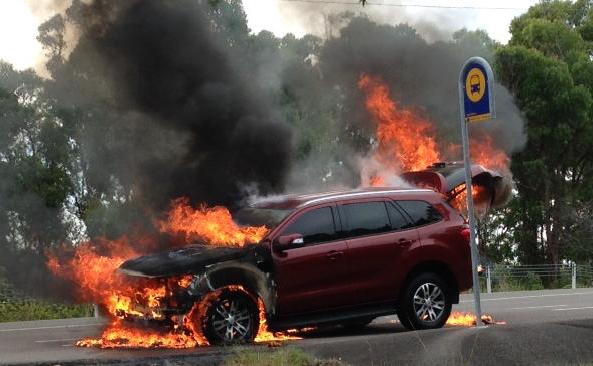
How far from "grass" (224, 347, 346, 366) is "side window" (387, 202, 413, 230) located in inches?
131

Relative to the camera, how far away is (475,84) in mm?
10547

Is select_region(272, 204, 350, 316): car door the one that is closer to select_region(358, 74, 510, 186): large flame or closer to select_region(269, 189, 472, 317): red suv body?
select_region(269, 189, 472, 317): red suv body

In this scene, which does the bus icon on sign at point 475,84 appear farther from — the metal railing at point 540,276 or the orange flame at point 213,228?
the metal railing at point 540,276

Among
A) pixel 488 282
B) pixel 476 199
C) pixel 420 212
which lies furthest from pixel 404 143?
pixel 488 282

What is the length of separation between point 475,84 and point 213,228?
364 centimetres

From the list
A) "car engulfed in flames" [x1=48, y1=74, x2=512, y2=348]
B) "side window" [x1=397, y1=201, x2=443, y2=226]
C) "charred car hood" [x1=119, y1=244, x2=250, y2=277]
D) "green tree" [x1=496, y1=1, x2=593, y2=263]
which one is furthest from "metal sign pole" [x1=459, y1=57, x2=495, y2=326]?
"green tree" [x1=496, y1=1, x2=593, y2=263]

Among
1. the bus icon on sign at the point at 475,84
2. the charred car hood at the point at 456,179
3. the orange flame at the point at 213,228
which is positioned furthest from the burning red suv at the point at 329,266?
the bus icon on sign at the point at 475,84

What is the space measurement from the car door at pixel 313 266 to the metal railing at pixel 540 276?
51.7 ft

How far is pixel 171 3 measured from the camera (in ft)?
52.8

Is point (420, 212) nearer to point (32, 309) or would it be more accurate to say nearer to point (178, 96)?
point (178, 96)

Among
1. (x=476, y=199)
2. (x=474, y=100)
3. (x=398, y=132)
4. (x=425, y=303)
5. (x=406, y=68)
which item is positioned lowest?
(x=425, y=303)

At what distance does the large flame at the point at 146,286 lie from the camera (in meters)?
9.80

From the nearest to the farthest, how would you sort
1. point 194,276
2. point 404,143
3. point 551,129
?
point 194,276
point 404,143
point 551,129

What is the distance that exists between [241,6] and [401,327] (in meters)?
9.81
